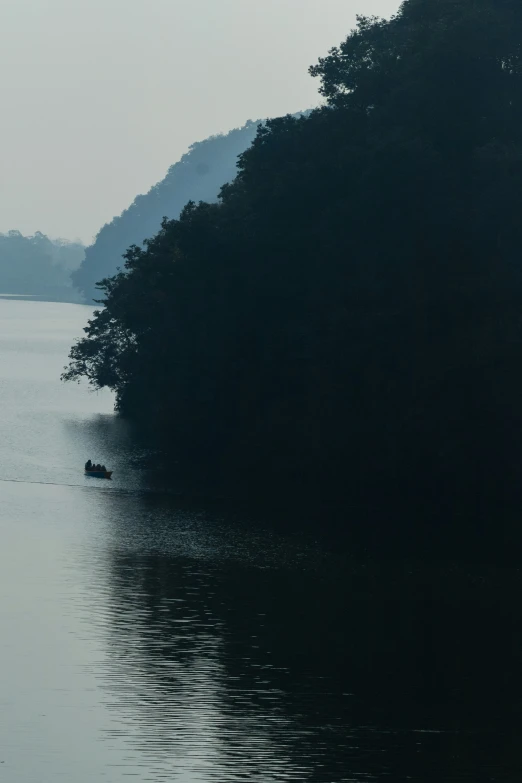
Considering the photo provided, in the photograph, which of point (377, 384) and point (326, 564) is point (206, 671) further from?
point (377, 384)

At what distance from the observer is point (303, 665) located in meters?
31.4

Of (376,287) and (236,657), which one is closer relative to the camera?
(236,657)

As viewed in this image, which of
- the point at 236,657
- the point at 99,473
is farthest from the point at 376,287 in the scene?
the point at 236,657

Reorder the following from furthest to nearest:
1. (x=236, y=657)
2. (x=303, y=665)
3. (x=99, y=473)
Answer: (x=99, y=473) → (x=236, y=657) → (x=303, y=665)

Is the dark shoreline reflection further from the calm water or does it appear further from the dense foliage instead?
the dense foliage

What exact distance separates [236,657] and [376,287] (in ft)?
91.6

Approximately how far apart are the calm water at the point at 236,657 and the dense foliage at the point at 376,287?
9307 millimetres

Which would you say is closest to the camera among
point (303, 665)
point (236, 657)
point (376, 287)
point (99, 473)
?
point (303, 665)

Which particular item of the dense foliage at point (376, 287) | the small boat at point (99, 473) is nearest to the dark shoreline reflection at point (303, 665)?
the dense foliage at point (376, 287)

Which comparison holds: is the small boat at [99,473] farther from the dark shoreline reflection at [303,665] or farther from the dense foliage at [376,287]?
the dark shoreline reflection at [303,665]

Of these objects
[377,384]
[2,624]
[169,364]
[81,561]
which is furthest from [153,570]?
[169,364]

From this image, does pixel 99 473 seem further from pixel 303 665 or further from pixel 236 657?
pixel 303 665

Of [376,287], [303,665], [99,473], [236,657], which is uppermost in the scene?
[376,287]

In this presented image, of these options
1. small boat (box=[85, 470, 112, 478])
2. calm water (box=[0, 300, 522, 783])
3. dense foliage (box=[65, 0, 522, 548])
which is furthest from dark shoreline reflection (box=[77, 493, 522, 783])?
small boat (box=[85, 470, 112, 478])
